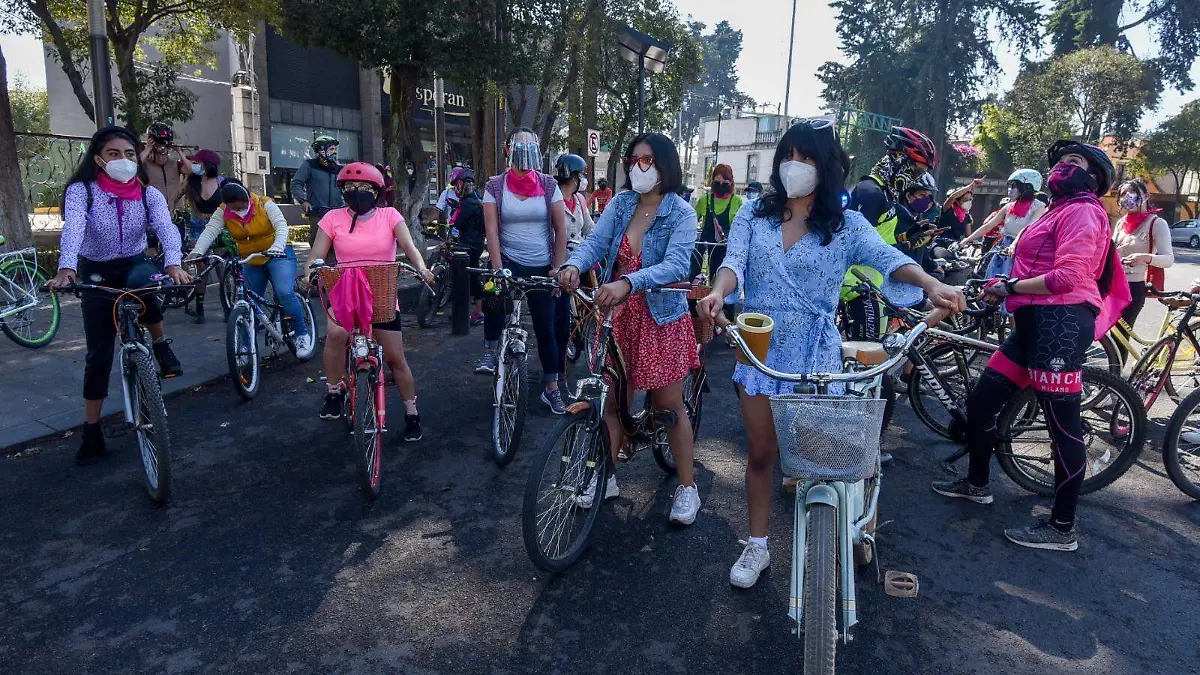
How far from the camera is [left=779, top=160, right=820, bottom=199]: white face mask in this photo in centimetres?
287

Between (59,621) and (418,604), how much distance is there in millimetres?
1412

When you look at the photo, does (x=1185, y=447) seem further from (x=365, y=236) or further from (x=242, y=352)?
(x=242, y=352)

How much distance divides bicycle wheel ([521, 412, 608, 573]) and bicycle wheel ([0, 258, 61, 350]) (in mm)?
5991

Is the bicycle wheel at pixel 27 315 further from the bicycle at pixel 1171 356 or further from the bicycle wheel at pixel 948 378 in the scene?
the bicycle at pixel 1171 356

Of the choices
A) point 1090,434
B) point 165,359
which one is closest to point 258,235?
point 165,359

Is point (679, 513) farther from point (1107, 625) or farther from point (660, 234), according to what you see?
point (1107, 625)

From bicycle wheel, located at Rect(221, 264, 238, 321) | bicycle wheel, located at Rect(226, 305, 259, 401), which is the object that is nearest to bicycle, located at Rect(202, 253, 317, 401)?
bicycle wheel, located at Rect(226, 305, 259, 401)

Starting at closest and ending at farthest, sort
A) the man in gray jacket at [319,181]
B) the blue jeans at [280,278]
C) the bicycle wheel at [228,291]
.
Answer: the blue jeans at [280,278] < the bicycle wheel at [228,291] < the man in gray jacket at [319,181]

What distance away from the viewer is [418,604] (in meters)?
3.20

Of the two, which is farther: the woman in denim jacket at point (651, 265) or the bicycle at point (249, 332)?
the bicycle at point (249, 332)

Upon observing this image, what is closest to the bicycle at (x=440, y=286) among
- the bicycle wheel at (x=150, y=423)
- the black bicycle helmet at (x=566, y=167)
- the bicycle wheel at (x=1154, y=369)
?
the black bicycle helmet at (x=566, y=167)

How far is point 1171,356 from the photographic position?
4980mm

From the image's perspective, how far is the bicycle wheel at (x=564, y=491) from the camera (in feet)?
10.3

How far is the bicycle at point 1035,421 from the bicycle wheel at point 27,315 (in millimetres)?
7408
